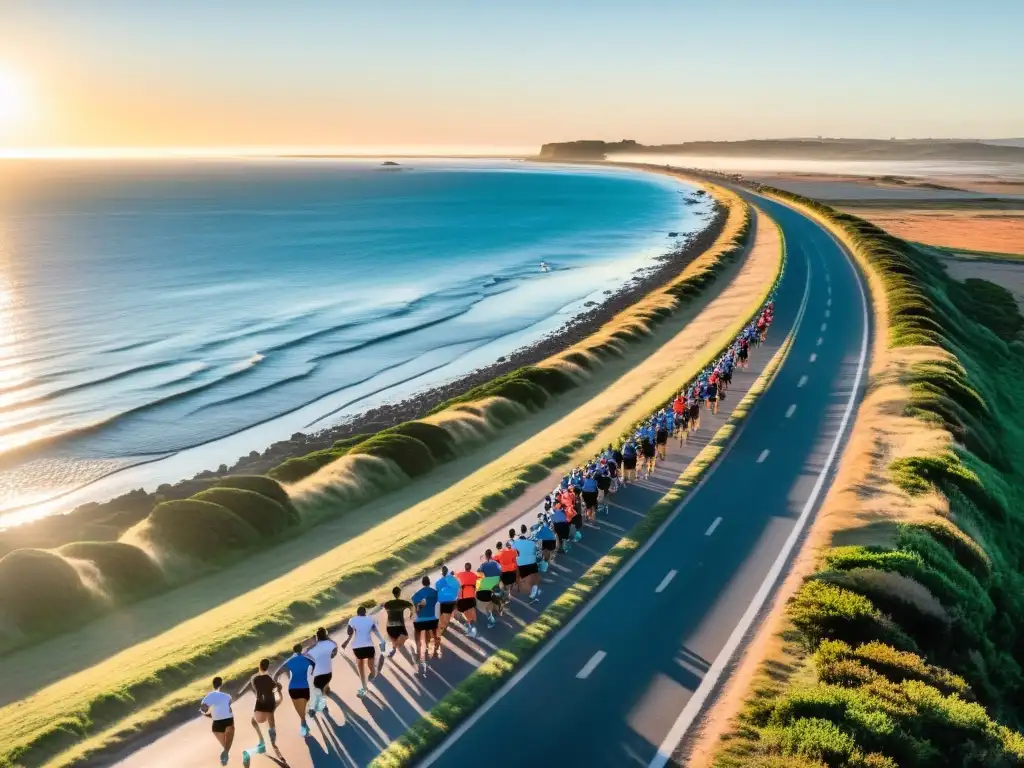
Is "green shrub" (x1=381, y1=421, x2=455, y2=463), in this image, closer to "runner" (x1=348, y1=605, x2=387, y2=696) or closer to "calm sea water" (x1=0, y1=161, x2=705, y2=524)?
"calm sea water" (x1=0, y1=161, x2=705, y2=524)

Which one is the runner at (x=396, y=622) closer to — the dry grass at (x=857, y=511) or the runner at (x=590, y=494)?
the dry grass at (x=857, y=511)

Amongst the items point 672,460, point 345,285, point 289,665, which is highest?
point 289,665

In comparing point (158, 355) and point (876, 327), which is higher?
point (876, 327)

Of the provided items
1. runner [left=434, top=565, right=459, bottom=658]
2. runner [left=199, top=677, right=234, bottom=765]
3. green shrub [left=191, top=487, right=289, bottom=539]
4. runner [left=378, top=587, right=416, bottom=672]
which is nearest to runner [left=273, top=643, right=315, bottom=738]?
runner [left=199, top=677, right=234, bottom=765]

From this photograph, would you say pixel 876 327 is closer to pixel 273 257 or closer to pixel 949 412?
pixel 949 412

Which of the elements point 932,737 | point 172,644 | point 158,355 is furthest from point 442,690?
point 158,355
